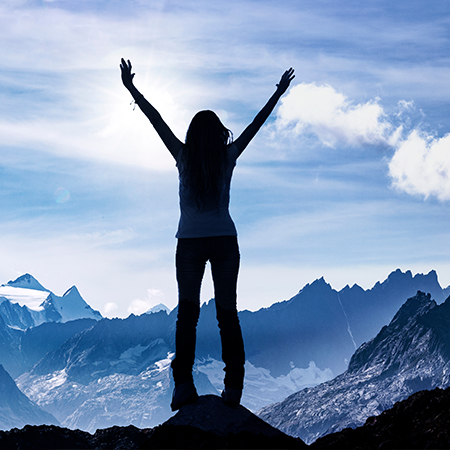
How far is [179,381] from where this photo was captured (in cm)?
1057

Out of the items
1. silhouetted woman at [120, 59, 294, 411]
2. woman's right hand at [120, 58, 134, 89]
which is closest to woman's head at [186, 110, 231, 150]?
silhouetted woman at [120, 59, 294, 411]

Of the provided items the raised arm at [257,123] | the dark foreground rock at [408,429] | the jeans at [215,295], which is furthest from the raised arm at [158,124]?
Answer: the dark foreground rock at [408,429]

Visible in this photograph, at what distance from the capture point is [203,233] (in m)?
9.91

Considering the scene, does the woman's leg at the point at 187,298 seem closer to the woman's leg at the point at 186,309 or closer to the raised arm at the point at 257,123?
the woman's leg at the point at 186,309

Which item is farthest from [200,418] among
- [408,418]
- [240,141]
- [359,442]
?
[240,141]

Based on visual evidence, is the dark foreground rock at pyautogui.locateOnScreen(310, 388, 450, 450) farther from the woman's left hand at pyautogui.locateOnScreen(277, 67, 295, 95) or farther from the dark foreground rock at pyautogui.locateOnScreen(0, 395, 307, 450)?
the woman's left hand at pyautogui.locateOnScreen(277, 67, 295, 95)

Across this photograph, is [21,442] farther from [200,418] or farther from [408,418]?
[408,418]

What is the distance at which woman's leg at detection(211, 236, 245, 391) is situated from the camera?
33.3ft

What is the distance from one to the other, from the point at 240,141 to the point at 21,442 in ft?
28.1

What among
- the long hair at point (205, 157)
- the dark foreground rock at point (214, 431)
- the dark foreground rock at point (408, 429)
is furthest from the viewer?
the long hair at point (205, 157)

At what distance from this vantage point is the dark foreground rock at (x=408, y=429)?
27.4 ft

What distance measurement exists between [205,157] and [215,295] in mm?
2731

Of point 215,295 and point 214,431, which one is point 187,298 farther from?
point 214,431

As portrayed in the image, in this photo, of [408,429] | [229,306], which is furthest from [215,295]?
[408,429]
